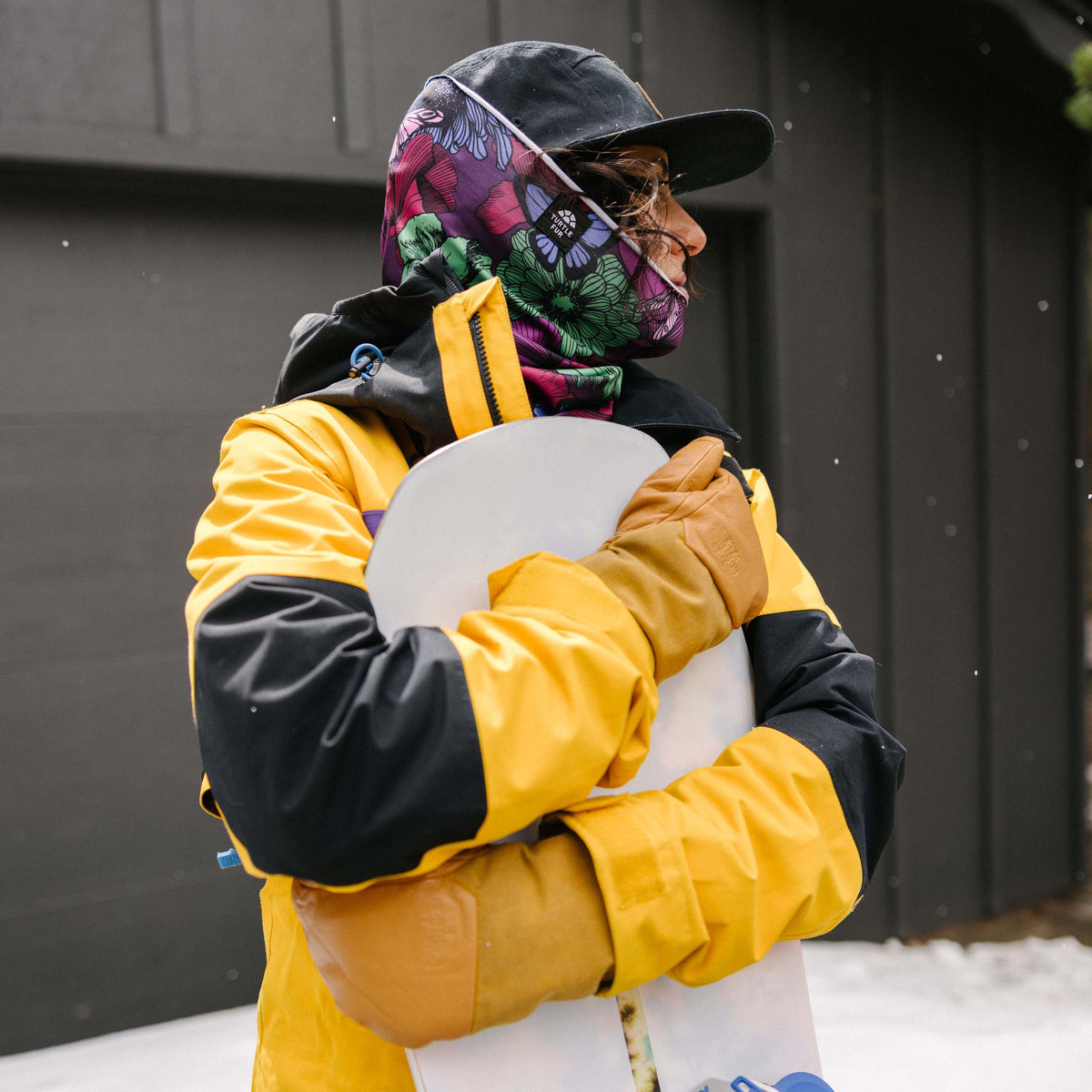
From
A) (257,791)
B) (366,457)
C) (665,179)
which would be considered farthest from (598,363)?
(257,791)

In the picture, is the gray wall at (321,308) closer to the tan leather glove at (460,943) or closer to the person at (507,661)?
the person at (507,661)

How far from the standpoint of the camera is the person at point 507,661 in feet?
2.76

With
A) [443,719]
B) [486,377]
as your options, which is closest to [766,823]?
[443,719]

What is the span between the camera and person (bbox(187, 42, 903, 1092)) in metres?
0.84

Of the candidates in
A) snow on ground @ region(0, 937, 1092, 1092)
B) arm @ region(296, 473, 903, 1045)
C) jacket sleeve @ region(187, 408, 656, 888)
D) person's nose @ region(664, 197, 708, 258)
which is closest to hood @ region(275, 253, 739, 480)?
jacket sleeve @ region(187, 408, 656, 888)

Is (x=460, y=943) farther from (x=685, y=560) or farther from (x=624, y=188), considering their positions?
(x=624, y=188)

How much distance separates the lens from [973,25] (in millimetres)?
3531

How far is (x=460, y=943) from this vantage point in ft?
2.88

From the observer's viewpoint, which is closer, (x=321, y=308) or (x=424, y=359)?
(x=424, y=359)

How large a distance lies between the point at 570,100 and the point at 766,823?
38.3 inches

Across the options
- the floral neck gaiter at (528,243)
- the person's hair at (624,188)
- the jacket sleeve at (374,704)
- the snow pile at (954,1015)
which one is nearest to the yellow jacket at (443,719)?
the jacket sleeve at (374,704)

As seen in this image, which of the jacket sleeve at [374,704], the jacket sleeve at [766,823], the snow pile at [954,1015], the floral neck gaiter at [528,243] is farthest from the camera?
the snow pile at [954,1015]

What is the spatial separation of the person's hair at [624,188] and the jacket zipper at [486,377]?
0.29 meters

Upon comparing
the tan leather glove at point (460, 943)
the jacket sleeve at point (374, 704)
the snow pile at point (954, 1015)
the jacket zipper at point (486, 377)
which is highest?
the jacket zipper at point (486, 377)
